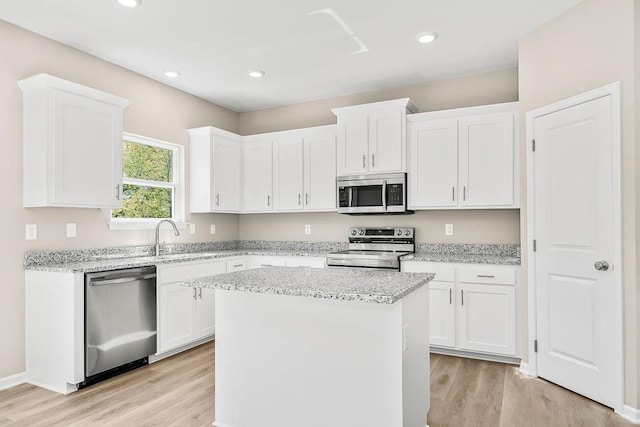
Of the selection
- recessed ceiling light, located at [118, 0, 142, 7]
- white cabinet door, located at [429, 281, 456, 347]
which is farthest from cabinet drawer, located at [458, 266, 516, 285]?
recessed ceiling light, located at [118, 0, 142, 7]

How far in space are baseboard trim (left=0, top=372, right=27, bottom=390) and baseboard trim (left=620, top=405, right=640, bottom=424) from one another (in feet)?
13.9

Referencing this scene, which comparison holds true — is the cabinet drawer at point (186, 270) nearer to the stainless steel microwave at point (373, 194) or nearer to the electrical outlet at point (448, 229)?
the stainless steel microwave at point (373, 194)

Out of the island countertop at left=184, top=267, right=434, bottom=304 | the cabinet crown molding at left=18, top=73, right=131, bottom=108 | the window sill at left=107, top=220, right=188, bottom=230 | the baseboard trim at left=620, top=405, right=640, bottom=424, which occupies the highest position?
the cabinet crown molding at left=18, top=73, right=131, bottom=108

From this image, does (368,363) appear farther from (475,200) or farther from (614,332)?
(475,200)

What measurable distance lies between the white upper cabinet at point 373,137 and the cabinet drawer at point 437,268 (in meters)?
0.98

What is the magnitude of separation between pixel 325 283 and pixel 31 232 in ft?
8.44

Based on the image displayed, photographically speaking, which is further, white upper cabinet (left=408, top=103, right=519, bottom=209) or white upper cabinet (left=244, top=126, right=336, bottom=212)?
white upper cabinet (left=244, top=126, right=336, bottom=212)

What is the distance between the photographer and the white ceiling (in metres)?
2.90

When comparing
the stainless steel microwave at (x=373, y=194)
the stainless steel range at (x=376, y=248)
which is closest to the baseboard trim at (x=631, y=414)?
the stainless steel range at (x=376, y=248)

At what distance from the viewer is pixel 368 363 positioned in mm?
1956

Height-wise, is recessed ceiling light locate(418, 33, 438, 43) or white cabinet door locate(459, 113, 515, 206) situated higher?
recessed ceiling light locate(418, 33, 438, 43)

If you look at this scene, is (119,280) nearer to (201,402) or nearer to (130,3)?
(201,402)

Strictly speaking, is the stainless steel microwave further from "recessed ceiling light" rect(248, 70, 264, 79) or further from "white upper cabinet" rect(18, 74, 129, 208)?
"white upper cabinet" rect(18, 74, 129, 208)

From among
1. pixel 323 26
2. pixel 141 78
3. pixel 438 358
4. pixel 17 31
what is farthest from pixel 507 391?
pixel 17 31
